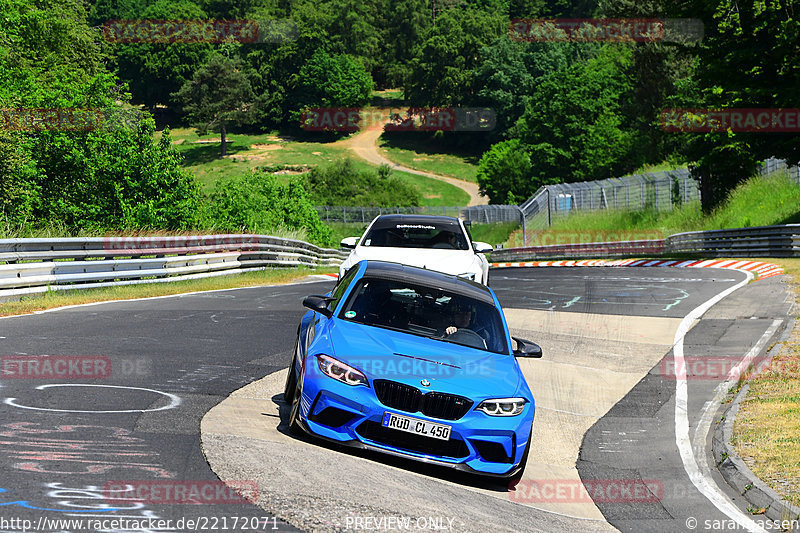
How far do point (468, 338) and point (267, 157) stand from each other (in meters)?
120

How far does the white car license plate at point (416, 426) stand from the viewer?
6.81m

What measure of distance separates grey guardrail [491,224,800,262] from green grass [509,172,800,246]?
9.20ft

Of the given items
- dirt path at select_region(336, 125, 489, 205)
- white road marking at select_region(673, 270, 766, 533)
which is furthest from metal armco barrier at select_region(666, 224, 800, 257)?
dirt path at select_region(336, 125, 489, 205)

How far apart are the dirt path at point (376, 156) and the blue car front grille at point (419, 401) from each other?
103 metres

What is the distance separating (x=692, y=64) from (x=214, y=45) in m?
102

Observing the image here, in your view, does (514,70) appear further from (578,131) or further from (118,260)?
(118,260)

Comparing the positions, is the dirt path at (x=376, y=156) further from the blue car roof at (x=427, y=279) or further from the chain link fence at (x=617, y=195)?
the blue car roof at (x=427, y=279)

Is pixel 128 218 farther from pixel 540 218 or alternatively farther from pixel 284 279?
pixel 540 218

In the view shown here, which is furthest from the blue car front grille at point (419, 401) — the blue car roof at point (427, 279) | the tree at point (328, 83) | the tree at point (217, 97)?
the tree at point (328, 83)

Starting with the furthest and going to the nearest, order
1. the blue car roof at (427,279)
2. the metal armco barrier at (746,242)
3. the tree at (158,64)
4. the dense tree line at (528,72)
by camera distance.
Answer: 1. the tree at (158,64)
2. the dense tree line at (528,72)
3. the metal armco barrier at (746,242)
4. the blue car roof at (427,279)

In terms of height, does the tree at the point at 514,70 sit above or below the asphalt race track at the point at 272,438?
above

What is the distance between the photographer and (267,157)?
125688mm

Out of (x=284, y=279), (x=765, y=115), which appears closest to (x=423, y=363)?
(x=284, y=279)

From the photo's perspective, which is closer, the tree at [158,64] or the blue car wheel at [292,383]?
the blue car wheel at [292,383]
